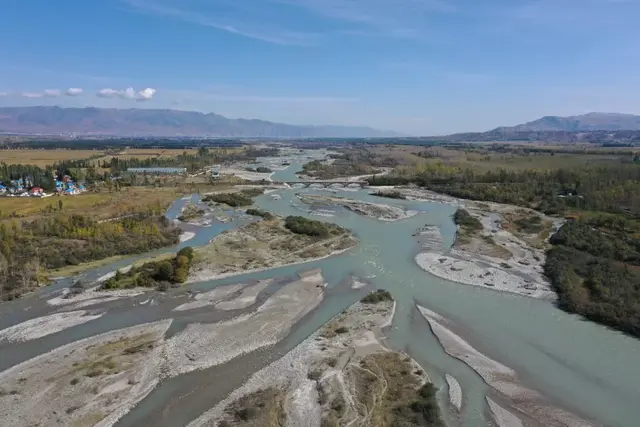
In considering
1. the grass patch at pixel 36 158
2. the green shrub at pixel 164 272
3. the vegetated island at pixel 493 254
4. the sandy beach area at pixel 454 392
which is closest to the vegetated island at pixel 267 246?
the green shrub at pixel 164 272

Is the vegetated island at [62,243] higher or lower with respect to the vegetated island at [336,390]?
higher

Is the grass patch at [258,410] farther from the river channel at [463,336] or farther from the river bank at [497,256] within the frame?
the river bank at [497,256]

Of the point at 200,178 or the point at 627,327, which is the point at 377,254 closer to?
the point at 627,327

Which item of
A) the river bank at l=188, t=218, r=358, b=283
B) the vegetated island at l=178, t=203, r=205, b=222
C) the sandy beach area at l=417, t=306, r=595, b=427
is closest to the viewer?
the sandy beach area at l=417, t=306, r=595, b=427

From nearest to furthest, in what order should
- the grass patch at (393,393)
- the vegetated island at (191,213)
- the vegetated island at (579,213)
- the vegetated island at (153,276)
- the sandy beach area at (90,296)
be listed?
the grass patch at (393,393)
the sandy beach area at (90,296)
the vegetated island at (579,213)
the vegetated island at (153,276)
the vegetated island at (191,213)

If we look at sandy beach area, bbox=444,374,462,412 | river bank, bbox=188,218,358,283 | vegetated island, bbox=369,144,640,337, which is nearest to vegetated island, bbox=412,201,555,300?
vegetated island, bbox=369,144,640,337

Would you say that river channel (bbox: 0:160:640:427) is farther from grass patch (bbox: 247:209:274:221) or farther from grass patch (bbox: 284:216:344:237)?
grass patch (bbox: 247:209:274:221)

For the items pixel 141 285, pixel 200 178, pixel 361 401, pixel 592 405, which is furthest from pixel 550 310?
pixel 200 178
